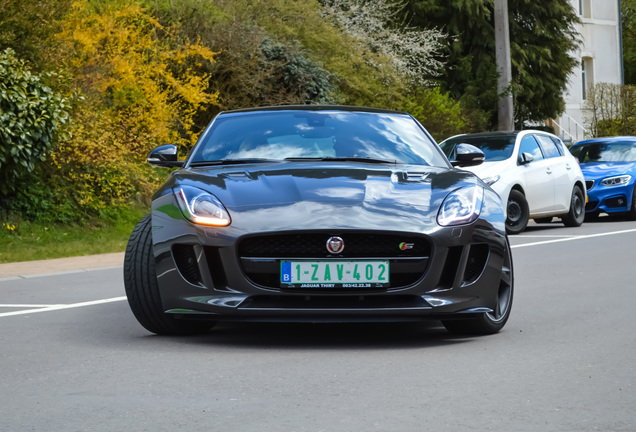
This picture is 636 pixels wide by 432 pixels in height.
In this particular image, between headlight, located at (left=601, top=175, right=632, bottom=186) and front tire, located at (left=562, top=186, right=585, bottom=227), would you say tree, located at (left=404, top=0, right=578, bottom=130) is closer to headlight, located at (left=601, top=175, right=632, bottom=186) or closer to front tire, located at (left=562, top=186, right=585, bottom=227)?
headlight, located at (left=601, top=175, right=632, bottom=186)

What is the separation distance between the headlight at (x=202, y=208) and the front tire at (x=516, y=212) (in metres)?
11.1

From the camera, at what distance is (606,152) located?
21.9 metres

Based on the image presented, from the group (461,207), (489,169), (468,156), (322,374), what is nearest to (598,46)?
(489,169)

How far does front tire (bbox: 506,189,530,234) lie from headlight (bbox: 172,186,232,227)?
36.5 feet

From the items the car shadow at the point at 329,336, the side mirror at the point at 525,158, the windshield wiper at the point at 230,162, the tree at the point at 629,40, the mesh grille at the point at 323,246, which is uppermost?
the tree at the point at 629,40

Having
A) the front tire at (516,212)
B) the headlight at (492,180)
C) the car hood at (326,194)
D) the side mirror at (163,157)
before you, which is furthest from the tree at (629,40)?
the car hood at (326,194)

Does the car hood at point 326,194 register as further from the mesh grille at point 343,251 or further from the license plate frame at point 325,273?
the license plate frame at point 325,273

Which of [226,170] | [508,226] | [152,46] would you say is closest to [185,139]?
[152,46]

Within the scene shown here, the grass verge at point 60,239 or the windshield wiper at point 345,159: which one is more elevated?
the windshield wiper at point 345,159

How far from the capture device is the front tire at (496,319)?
6.86 m

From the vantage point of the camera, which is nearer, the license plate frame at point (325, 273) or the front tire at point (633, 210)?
the license plate frame at point (325, 273)

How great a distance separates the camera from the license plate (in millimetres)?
6211

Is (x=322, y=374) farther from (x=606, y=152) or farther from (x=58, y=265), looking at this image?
(x=606, y=152)

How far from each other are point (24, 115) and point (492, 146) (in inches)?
281
